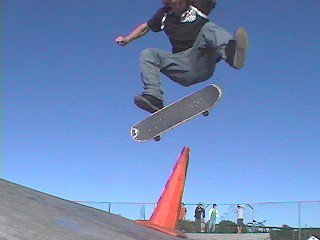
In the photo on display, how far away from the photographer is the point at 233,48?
18.3 feet

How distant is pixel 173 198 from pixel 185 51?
225cm

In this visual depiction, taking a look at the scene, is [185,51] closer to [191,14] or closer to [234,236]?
[191,14]

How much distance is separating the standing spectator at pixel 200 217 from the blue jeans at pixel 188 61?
10083 millimetres

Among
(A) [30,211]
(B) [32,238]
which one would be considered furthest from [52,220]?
(B) [32,238]

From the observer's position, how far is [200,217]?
1609 centimetres

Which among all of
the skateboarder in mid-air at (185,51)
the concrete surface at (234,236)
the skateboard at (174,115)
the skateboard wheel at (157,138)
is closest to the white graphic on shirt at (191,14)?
the skateboarder in mid-air at (185,51)

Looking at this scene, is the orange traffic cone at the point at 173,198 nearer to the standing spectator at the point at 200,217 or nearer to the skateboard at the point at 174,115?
the skateboard at the point at 174,115

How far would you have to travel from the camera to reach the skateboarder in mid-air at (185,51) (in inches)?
225

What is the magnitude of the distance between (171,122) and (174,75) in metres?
0.60

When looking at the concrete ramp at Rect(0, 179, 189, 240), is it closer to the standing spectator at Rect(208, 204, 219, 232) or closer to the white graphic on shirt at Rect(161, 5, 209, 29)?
the white graphic on shirt at Rect(161, 5, 209, 29)

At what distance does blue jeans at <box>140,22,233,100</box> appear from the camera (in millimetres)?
5727

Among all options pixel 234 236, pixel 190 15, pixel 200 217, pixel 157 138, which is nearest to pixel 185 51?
pixel 190 15

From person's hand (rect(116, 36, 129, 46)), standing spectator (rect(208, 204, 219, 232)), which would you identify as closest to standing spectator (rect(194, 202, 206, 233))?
standing spectator (rect(208, 204, 219, 232))

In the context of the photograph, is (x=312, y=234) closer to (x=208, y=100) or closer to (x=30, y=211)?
(x=208, y=100)
